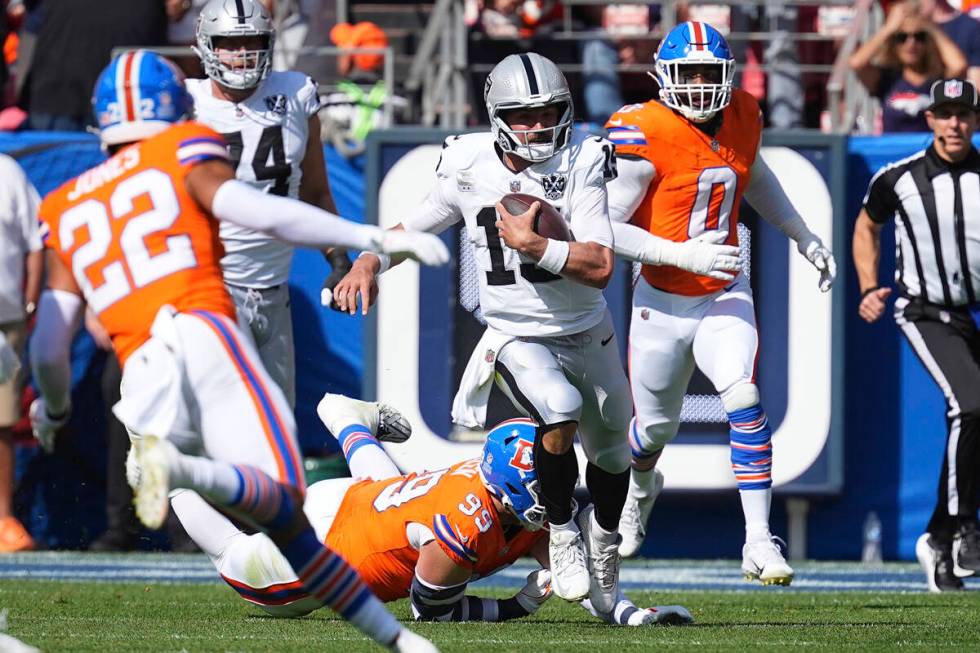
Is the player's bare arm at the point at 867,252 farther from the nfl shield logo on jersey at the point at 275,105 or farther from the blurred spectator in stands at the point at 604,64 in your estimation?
the nfl shield logo on jersey at the point at 275,105

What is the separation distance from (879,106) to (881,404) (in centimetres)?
174

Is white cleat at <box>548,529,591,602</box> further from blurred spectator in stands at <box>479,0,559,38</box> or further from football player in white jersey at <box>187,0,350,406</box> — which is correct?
blurred spectator in stands at <box>479,0,559,38</box>

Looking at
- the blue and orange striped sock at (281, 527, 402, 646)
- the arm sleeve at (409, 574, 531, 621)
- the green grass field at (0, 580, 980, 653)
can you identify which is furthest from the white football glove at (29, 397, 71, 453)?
the arm sleeve at (409, 574, 531, 621)

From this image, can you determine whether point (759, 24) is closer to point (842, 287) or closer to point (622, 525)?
point (842, 287)

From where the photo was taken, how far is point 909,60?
30.9ft

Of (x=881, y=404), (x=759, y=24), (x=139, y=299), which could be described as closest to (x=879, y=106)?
(x=759, y=24)

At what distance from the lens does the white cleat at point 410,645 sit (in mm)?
3996

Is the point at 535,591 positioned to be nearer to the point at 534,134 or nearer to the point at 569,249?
the point at 569,249

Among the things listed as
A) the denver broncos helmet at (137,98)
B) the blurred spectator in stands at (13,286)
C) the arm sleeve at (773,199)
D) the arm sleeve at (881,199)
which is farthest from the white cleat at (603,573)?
the blurred spectator in stands at (13,286)

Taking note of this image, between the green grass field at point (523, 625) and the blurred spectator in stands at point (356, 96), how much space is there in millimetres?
2920

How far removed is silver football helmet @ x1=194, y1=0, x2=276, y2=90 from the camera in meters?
6.11

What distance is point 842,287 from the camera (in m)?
9.11

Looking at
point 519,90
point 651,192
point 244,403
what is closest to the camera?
point 244,403

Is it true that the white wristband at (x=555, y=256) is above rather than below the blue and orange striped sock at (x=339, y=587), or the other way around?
above
